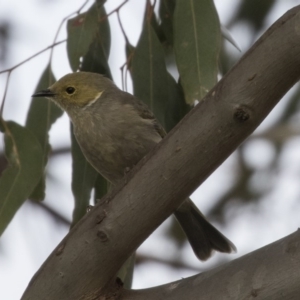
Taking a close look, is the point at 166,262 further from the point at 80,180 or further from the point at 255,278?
the point at 255,278

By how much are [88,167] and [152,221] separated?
59.2 inches

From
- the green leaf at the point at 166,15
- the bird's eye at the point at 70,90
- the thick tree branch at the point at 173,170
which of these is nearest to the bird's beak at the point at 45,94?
the bird's eye at the point at 70,90

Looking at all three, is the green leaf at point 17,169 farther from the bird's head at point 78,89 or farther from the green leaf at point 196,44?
the green leaf at point 196,44

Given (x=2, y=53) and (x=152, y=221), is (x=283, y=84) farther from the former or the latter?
(x=2, y=53)

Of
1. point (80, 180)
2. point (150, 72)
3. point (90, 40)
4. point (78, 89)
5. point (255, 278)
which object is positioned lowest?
point (255, 278)

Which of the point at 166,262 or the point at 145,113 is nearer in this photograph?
the point at 145,113

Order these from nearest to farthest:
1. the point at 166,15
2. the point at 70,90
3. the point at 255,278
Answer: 1. the point at 255,278
2. the point at 166,15
3. the point at 70,90

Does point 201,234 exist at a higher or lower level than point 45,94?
lower

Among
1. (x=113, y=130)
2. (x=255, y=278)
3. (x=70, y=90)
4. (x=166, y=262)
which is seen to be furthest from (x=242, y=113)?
(x=166, y=262)

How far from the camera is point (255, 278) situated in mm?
1993

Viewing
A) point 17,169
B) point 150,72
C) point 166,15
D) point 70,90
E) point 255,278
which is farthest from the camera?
point 70,90

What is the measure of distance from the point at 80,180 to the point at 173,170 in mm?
1435

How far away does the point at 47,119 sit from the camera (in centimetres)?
384

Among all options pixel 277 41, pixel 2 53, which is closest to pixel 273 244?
pixel 277 41
